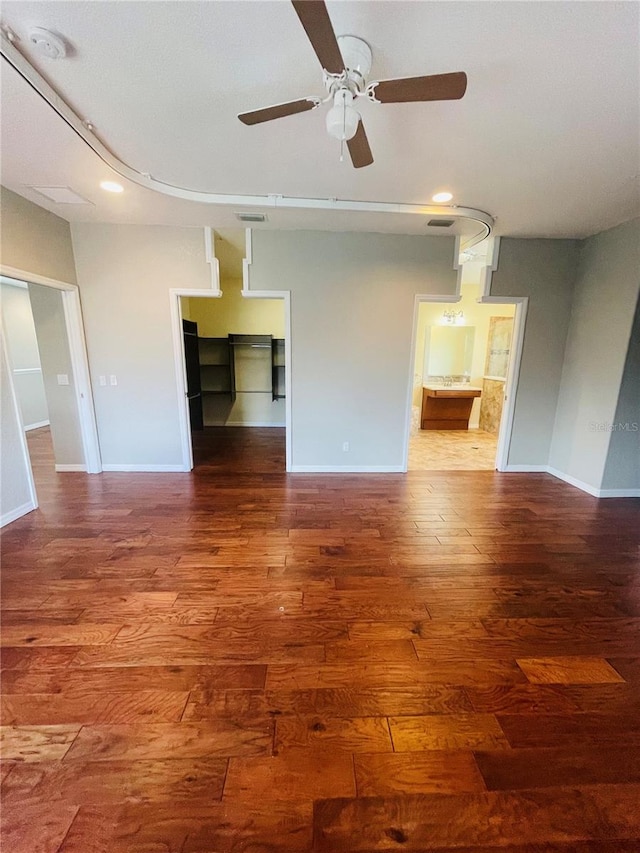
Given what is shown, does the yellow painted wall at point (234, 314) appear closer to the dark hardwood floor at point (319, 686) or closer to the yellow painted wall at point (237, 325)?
the yellow painted wall at point (237, 325)

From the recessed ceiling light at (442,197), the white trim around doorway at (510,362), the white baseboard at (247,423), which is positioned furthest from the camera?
the white baseboard at (247,423)

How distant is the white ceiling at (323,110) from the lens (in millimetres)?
1364

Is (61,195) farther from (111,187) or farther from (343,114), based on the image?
(343,114)

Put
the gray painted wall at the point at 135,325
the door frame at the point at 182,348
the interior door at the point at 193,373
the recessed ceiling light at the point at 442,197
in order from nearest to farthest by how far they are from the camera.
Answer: the recessed ceiling light at the point at 442,197 → the gray painted wall at the point at 135,325 → the door frame at the point at 182,348 → the interior door at the point at 193,373

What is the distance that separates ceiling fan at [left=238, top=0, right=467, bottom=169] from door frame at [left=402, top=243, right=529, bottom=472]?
2.53 m

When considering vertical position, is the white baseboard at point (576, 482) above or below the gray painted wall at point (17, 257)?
below

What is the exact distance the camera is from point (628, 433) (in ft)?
11.5

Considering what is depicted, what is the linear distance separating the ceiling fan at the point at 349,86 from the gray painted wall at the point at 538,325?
3.00 meters

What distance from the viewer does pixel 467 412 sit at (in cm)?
670

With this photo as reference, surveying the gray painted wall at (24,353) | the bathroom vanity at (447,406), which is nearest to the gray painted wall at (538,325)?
the bathroom vanity at (447,406)

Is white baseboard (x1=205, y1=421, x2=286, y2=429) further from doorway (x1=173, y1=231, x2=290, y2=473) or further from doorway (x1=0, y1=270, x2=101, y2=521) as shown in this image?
doorway (x1=0, y1=270, x2=101, y2=521)

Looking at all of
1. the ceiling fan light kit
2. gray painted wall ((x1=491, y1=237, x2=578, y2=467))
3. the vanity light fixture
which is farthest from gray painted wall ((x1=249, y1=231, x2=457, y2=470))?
the vanity light fixture

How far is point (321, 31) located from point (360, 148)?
66 centimetres

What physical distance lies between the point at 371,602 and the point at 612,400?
3.38 metres
